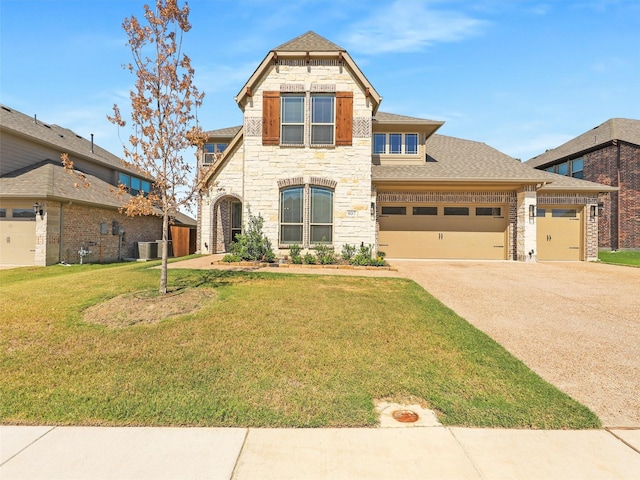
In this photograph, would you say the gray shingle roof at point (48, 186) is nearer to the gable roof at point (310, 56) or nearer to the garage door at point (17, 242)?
the garage door at point (17, 242)

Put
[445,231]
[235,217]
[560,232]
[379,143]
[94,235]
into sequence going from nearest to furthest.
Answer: [445,231], [560,232], [379,143], [94,235], [235,217]

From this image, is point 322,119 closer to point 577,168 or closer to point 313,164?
point 313,164

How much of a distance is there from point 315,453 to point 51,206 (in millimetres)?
16891

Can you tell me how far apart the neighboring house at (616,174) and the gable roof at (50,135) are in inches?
1164

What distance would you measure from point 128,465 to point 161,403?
786 millimetres

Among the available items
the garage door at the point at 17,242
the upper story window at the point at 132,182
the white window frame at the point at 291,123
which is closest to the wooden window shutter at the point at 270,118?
the white window frame at the point at 291,123

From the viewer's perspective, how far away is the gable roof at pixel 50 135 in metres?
15.8

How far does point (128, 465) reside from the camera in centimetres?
237

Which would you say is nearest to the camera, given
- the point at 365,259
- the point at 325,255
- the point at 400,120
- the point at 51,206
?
the point at 365,259

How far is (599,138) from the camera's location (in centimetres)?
2233

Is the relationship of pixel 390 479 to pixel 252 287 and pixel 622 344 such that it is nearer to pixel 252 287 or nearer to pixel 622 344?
pixel 622 344

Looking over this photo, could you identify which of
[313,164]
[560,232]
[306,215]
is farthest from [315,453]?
[560,232]

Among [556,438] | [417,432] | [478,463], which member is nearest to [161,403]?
[417,432]

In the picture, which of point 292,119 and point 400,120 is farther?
point 400,120
